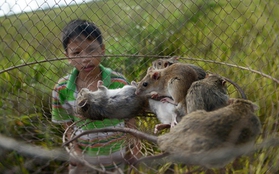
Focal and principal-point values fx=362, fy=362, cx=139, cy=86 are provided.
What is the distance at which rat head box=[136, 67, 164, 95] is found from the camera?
2216 mm

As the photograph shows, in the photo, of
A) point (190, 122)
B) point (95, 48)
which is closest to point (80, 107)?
point (95, 48)

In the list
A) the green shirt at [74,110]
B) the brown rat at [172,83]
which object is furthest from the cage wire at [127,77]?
the brown rat at [172,83]

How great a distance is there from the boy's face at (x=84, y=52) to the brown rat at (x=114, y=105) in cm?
29

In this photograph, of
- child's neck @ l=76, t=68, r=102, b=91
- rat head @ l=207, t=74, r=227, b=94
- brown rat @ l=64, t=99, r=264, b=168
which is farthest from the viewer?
child's neck @ l=76, t=68, r=102, b=91

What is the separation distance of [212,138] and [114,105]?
98cm

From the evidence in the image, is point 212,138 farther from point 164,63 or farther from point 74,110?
point 74,110

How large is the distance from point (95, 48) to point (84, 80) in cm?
25

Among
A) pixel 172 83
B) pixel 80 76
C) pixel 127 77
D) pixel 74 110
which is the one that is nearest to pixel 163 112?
pixel 172 83

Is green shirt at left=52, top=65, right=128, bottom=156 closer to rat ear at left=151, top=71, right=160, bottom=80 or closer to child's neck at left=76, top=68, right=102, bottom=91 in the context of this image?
child's neck at left=76, top=68, right=102, bottom=91

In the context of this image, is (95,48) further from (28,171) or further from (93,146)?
(28,171)

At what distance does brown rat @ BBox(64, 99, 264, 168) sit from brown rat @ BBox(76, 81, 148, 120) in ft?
2.35

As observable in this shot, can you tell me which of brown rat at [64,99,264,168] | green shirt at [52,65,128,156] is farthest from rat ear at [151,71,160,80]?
brown rat at [64,99,264,168]

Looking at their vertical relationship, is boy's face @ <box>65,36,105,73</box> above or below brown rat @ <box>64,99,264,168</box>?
above

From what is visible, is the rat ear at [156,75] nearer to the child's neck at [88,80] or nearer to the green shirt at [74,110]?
the green shirt at [74,110]
